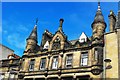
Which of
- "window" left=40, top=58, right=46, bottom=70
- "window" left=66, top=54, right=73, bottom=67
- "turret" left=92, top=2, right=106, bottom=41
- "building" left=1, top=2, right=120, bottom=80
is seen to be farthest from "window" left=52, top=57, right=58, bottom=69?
"turret" left=92, top=2, right=106, bottom=41

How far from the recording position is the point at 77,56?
33.9 meters

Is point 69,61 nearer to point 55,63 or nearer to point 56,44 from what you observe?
point 55,63

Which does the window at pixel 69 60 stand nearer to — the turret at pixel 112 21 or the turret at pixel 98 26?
the turret at pixel 98 26

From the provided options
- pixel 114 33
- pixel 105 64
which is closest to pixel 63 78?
pixel 105 64

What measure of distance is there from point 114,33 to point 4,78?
1906 cm

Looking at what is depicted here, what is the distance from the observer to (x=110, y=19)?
34.0 m

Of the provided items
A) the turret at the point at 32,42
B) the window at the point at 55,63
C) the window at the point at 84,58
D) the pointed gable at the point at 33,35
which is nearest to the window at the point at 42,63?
the window at the point at 55,63

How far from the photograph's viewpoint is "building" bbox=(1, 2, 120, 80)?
30.7 m

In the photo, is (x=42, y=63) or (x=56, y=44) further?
(x=56, y=44)

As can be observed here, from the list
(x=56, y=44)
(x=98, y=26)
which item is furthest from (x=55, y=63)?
(x=98, y=26)

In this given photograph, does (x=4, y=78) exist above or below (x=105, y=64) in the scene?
below

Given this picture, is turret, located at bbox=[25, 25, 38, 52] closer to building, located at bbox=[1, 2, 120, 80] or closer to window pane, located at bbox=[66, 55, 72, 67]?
building, located at bbox=[1, 2, 120, 80]

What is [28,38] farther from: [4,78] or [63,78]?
[63,78]

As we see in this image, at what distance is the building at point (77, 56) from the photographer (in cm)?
3070
